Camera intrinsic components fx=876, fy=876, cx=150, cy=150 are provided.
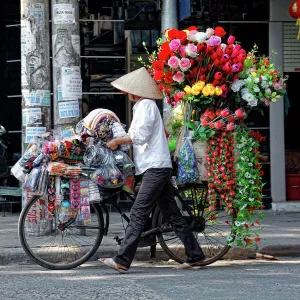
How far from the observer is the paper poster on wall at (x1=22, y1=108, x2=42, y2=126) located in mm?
10445

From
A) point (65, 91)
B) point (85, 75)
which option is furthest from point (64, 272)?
point (85, 75)

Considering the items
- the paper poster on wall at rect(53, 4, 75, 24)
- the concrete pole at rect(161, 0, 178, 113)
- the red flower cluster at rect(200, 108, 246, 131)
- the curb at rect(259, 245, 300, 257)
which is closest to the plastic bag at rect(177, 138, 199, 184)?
the red flower cluster at rect(200, 108, 246, 131)

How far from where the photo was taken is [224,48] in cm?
870

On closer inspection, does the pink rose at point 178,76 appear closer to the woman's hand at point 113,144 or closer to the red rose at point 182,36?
the red rose at point 182,36

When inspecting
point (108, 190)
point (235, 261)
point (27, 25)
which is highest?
point (27, 25)

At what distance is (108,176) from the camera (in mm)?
8320

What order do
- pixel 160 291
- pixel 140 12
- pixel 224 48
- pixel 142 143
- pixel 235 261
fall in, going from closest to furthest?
pixel 160 291 < pixel 142 143 < pixel 224 48 < pixel 235 261 < pixel 140 12

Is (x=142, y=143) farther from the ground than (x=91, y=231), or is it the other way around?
(x=142, y=143)

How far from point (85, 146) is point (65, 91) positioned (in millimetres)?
1984

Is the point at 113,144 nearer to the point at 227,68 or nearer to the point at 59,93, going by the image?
the point at 227,68

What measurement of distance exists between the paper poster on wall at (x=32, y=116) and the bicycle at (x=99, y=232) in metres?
1.87

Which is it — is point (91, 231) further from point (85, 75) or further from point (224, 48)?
point (85, 75)

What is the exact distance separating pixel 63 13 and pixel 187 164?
9.54 feet

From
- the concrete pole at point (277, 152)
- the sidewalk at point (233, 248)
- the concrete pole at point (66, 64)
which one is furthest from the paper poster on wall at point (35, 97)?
the concrete pole at point (277, 152)
